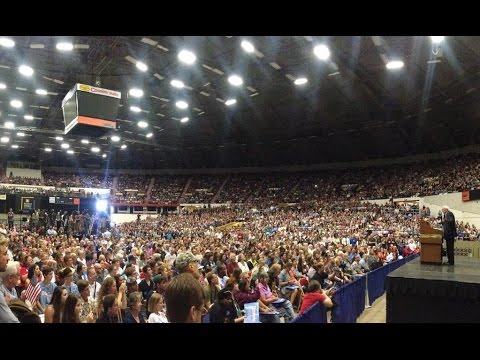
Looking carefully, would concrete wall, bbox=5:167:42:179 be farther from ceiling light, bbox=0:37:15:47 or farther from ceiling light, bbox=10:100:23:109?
ceiling light, bbox=0:37:15:47

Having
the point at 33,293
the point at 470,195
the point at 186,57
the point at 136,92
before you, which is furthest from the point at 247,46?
the point at 470,195

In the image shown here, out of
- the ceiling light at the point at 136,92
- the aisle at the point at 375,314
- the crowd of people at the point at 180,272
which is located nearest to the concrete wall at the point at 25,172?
the crowd of people at the point at 180,272

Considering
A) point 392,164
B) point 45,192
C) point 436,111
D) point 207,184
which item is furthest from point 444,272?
point 207,184

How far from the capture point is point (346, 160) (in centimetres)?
3947

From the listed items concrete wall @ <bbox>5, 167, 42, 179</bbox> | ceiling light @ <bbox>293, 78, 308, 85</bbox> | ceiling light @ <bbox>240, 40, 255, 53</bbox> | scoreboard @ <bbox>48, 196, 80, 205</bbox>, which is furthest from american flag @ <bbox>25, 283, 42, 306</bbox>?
concrete wall @ <bbox>5, 167, 42, 179</bbox>

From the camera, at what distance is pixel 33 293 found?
21.0ft

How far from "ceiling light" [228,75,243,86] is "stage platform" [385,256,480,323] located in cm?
1488

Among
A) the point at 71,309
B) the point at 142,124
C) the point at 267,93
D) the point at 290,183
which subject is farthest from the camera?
the point at 290,183

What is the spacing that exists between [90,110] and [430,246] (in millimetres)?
10209

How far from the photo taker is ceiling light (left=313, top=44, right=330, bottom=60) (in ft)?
51.2

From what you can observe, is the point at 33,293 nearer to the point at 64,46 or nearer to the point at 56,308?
the point at 56,308

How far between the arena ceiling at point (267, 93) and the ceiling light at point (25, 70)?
0.90ft
